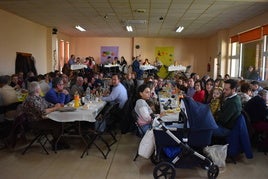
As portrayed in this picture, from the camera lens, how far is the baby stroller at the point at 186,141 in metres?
3.36

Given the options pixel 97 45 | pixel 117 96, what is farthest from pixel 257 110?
pixel 97 45

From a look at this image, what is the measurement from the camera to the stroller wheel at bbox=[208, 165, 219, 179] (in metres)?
3.37

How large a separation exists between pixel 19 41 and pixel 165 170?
26.2 feet

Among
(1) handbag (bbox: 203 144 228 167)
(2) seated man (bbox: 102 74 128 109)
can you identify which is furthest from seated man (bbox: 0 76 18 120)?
(1) handbag (bbox: 203 144 228 167)

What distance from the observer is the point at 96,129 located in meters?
4.40

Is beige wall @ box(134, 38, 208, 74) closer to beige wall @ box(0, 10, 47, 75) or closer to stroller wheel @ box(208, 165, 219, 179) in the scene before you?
beige wall @ box(0, 10, 47, 75)

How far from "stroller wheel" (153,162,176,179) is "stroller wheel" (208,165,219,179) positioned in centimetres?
46

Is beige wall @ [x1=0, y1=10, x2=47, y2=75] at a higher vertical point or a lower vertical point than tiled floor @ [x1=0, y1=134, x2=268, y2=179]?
higher

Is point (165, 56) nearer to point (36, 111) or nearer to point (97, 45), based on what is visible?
point (97, 45)

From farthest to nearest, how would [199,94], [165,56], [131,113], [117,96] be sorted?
[165,56] < [199,94] < [117,96] < [131,113]

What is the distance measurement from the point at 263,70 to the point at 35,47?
8384mm

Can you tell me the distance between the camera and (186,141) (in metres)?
3.39

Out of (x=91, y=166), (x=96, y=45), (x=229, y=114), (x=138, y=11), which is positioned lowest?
(x=91, y=166)

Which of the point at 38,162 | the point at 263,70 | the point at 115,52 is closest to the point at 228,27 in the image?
the point at 263,70
